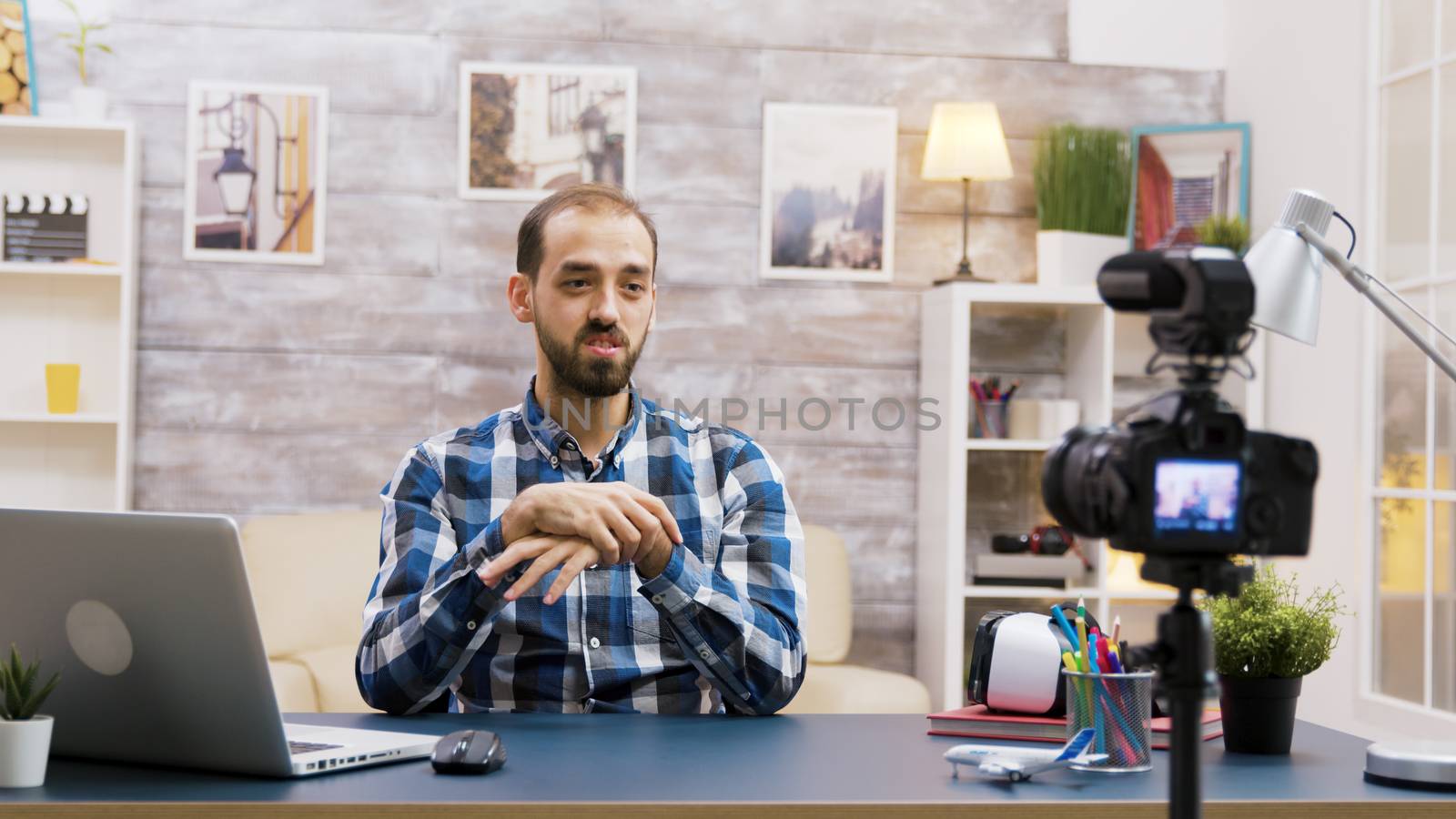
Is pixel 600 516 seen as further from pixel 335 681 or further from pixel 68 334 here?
pixel 68 334

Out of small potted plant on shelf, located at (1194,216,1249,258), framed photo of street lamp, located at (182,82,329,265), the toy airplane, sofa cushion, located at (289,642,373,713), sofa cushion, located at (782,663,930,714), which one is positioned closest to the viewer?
the toy airplane

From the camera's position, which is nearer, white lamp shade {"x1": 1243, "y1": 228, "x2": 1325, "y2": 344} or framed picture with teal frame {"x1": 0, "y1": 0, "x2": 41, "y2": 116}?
white lamp shade {"x1": 1243, "y1": 228, "x2": 1325, "y2": 344}

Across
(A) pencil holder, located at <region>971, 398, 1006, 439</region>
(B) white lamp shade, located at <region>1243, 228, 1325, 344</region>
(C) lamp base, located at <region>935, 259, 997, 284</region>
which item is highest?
(C) lamp base, located at <region>935, 259, 997, 284</region>

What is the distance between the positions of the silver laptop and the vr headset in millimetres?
586

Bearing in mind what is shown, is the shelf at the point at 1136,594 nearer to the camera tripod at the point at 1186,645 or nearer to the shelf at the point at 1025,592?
the shelf at the point at 1025,592

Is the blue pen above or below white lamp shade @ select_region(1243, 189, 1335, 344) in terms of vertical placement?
below

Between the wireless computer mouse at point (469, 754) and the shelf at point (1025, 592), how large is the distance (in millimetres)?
2316

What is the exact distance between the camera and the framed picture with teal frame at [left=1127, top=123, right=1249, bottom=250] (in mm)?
3570

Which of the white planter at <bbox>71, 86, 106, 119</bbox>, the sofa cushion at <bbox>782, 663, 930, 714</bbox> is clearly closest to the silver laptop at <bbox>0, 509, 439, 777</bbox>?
the sofa cushion at <bbox>782, 663, 930, 714</bbox>

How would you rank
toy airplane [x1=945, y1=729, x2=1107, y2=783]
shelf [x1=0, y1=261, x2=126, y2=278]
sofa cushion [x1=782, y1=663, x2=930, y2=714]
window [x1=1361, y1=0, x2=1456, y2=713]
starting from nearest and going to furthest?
toy airplane [x1=945, y1=729, x2=1107, y2=783] → window [x1=1361, y1=0, x2=1456, y2=713] → sofa cushion [x1=782, y1=663, x2=930, y2=714] → shelf [x1=0, y1=261, x2=126, y2=278]

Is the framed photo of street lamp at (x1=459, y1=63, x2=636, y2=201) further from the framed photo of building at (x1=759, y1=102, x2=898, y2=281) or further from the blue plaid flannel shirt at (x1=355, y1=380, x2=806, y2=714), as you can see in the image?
the blue plaid flannel shirt at (x1=355, y1=380, x2=806, y2=714)

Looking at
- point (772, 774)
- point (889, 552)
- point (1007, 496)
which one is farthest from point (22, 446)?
point (772, 774)

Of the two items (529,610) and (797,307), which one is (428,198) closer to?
(797,307)

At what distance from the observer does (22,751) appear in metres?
1.08
